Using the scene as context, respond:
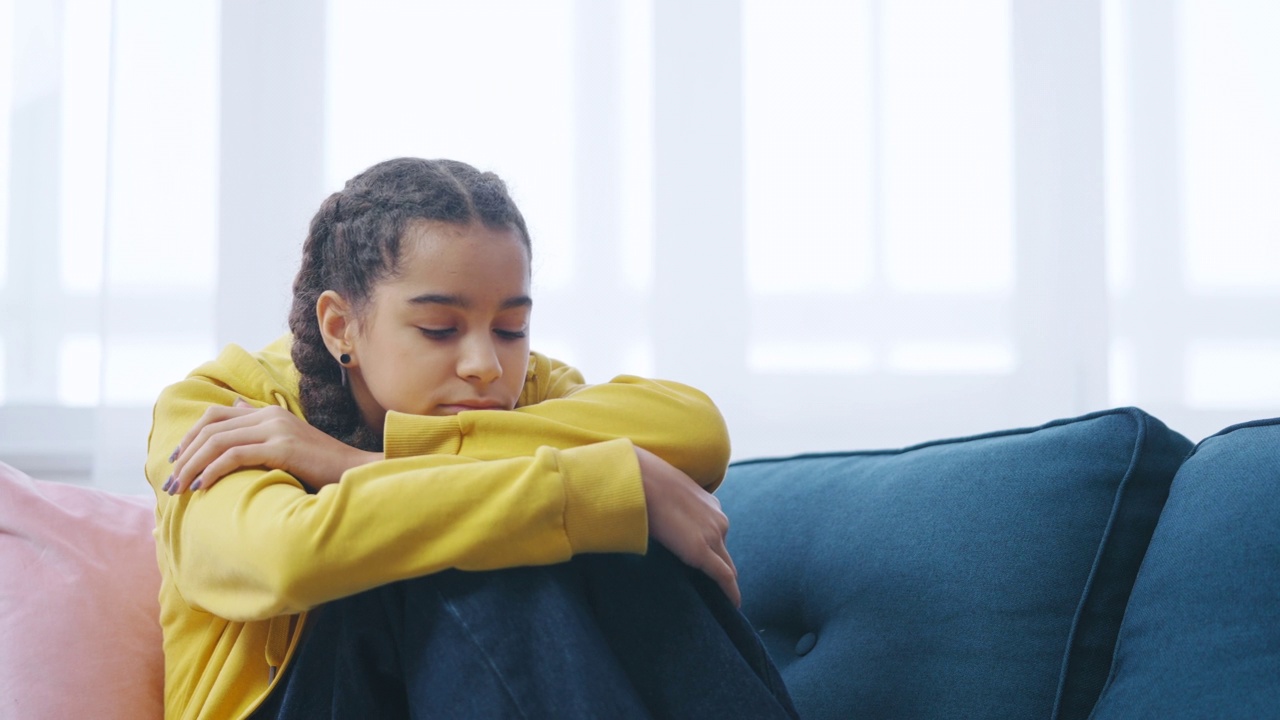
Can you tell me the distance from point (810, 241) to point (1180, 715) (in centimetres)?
122

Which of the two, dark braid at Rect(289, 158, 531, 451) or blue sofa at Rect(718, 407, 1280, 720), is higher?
dark braid at Rect(289, 158, 531, 451)

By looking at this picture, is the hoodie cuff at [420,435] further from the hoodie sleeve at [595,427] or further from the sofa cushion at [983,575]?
the sofa cushion at [983,575]

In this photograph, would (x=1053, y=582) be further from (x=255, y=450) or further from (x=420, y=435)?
(x=255, y=450)

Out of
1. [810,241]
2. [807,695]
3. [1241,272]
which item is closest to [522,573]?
[807,695]

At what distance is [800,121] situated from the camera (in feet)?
6.56

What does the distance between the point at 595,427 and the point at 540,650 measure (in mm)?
282

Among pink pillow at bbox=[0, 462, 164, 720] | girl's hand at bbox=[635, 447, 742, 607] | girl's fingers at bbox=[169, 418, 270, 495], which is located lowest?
pink pillow at bbox=[0, 462, 164, 720]

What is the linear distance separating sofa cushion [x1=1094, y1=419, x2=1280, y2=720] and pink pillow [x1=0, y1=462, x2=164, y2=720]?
0.97 metres

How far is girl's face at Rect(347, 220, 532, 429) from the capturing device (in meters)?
1.07

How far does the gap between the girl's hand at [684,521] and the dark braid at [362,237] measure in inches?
13.0

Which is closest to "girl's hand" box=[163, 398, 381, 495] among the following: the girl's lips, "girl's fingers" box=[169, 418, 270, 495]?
"girl's fingers" box=[169, 418, 270, 495]

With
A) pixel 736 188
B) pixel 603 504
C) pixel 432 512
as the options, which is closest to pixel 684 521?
pixel 603 504

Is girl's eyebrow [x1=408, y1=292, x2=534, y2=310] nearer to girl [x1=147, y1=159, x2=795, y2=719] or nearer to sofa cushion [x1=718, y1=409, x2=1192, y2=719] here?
girl [x1=147, y1=159, x2=795, y2=719]

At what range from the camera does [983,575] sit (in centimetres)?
109
